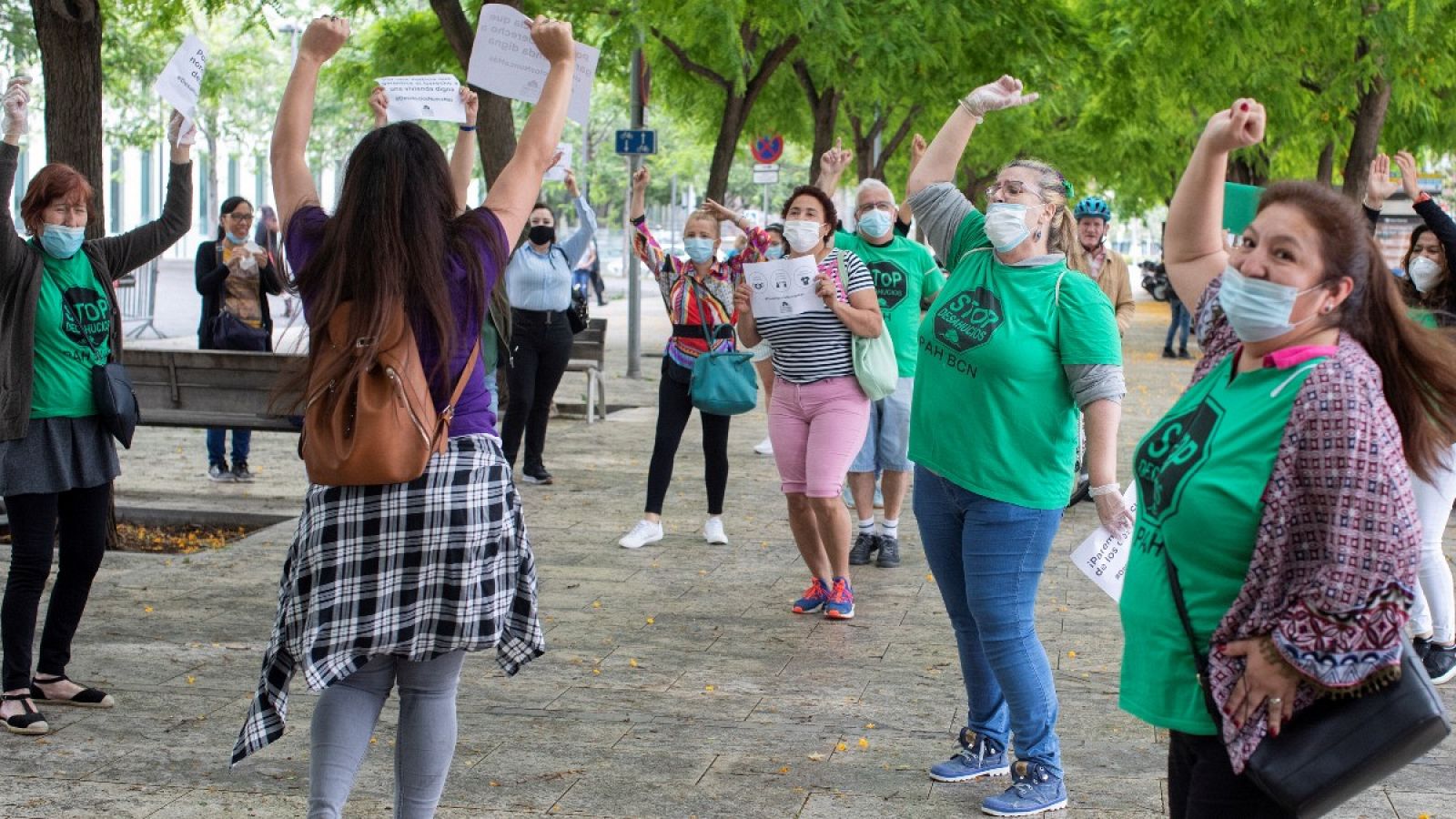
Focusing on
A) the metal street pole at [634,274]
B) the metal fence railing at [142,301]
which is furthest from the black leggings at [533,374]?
the metal fence railing at [142,301]

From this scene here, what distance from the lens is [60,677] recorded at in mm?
5812

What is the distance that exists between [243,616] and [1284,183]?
5269 millimetres

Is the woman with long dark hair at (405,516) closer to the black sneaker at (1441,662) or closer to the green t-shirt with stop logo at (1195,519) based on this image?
the green t-shirt with stop logo at (1195,519)

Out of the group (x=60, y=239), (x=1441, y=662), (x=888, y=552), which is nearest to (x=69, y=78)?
(x=60, y=239)

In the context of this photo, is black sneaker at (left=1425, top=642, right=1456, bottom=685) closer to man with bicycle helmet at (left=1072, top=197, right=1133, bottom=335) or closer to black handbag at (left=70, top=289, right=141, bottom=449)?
man with bicycle helmet at (left=1072, top=197, right=1133, bottom=335)

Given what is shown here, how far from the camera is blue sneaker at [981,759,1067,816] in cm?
480

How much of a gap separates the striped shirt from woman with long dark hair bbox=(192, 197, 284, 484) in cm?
465

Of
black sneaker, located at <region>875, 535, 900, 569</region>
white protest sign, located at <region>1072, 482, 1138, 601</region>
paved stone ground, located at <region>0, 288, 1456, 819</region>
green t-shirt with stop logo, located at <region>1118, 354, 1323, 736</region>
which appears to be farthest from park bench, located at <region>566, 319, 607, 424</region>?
green t-shirt with stop logo, located at <region>1118, 354, 1323, 736</region>

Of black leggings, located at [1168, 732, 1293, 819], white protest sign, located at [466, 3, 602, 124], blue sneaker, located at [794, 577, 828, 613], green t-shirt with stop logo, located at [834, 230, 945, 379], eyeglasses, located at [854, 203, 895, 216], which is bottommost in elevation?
blue sneaker, located at [794, 577, 828, 613]

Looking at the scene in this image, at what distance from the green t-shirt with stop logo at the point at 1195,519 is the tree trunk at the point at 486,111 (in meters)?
10.6

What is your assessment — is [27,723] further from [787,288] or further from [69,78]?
[69,78]

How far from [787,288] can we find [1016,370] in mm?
2774

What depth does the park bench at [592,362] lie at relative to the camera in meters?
15.2

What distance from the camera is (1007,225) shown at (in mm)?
4727
